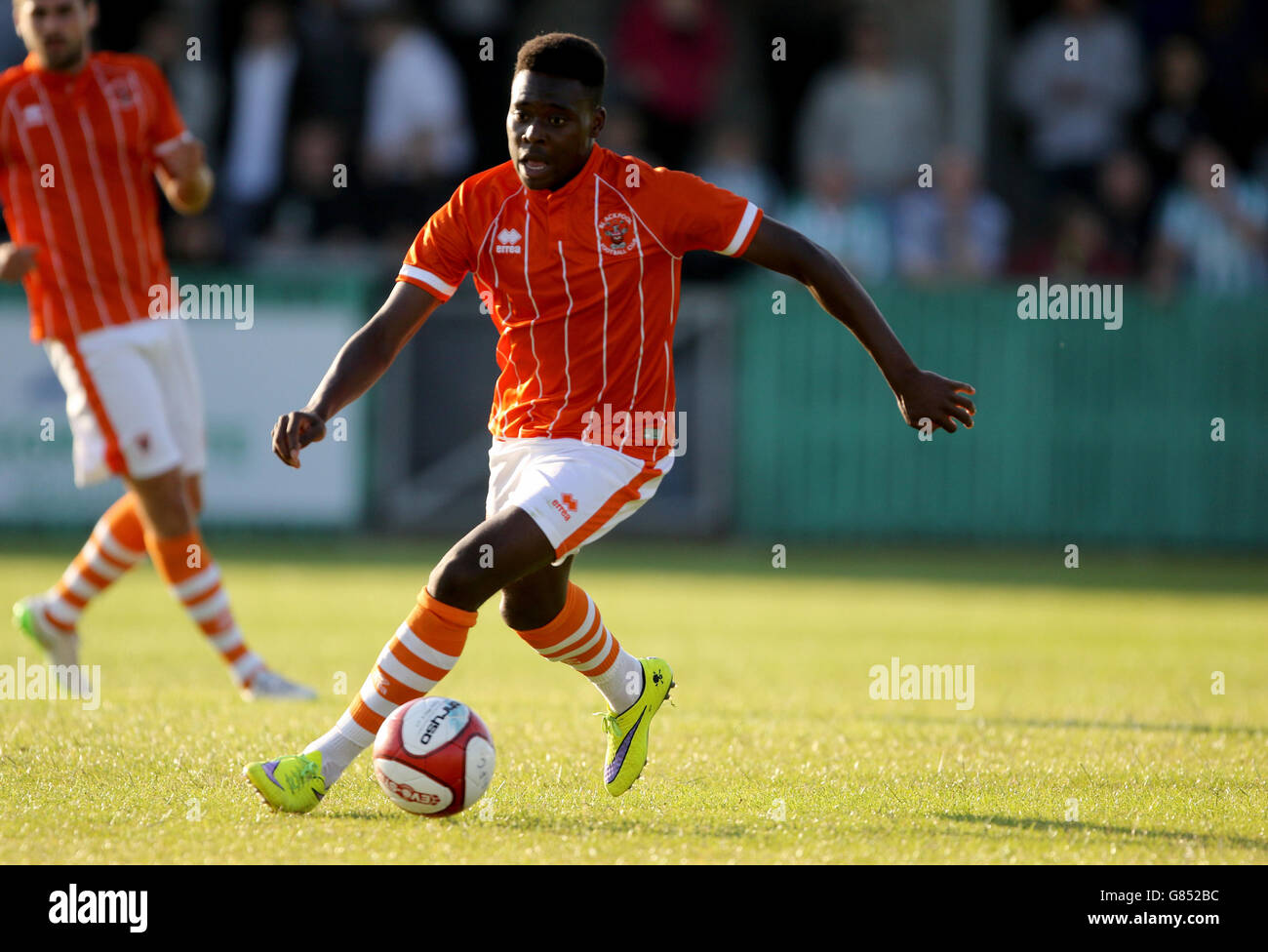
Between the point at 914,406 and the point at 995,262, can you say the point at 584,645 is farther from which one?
the point at 995,262

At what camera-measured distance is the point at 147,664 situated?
8109 mm

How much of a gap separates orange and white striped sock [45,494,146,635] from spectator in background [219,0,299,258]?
8074 millimetres

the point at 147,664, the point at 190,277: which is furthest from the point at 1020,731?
the point at 190,277

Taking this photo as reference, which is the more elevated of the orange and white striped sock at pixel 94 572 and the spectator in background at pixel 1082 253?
the spectator in background at pixel 1082 253

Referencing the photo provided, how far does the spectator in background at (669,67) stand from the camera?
1575cm

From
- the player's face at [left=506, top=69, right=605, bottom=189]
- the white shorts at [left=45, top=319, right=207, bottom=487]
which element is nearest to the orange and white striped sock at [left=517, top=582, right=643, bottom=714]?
the player's face at [left=506, top=69, right=605, bottom=189]

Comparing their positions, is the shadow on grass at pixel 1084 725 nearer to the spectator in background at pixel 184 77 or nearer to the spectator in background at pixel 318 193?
the spectator in background at pixel 318 193

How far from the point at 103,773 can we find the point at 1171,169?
13215 mm

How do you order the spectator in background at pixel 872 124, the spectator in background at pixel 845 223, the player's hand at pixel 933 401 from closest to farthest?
the player's hand at pixel 933 401
the spectator in background at pixel 845 223
the spectator in background at pixel 872 124

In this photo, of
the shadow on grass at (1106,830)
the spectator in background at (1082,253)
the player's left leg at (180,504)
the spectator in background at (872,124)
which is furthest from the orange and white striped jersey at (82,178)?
the spectator in background at (872,124)

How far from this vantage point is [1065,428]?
14.9 meters

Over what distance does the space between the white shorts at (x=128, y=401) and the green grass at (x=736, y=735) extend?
1.00 metres
